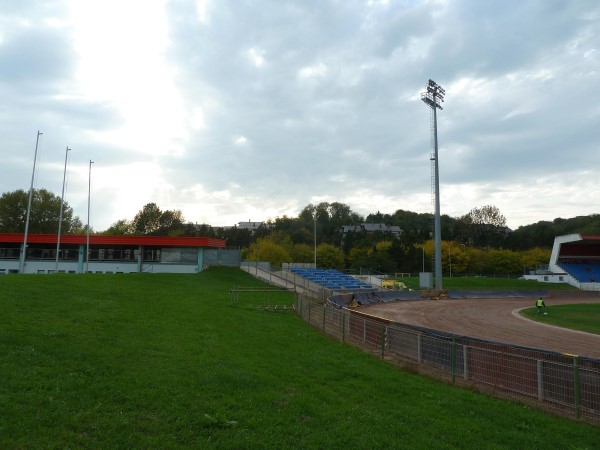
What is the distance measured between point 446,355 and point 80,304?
13465mm

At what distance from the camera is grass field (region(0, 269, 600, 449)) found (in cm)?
647

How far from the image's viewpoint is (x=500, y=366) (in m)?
10.3

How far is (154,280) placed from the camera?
127 feet

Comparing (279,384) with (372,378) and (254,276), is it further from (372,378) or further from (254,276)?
(254,276)

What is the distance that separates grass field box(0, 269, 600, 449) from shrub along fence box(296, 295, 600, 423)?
1.86ft

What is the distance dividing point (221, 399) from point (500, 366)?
6310 mm

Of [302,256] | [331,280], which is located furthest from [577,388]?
[302,256]

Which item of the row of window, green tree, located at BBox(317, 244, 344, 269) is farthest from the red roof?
green tree, located at BBox(317, 244, 344, 269)

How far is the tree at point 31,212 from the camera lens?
242ft

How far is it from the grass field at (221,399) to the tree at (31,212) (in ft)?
231

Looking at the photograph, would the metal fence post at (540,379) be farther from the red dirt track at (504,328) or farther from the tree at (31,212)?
the tree at (31,212)

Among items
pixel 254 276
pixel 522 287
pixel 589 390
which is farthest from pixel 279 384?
pixel 522 287

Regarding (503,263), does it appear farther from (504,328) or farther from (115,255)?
(115,255)

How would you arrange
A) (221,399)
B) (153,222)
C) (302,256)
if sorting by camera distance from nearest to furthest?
(221,399)
(302,256)
(153,222)
